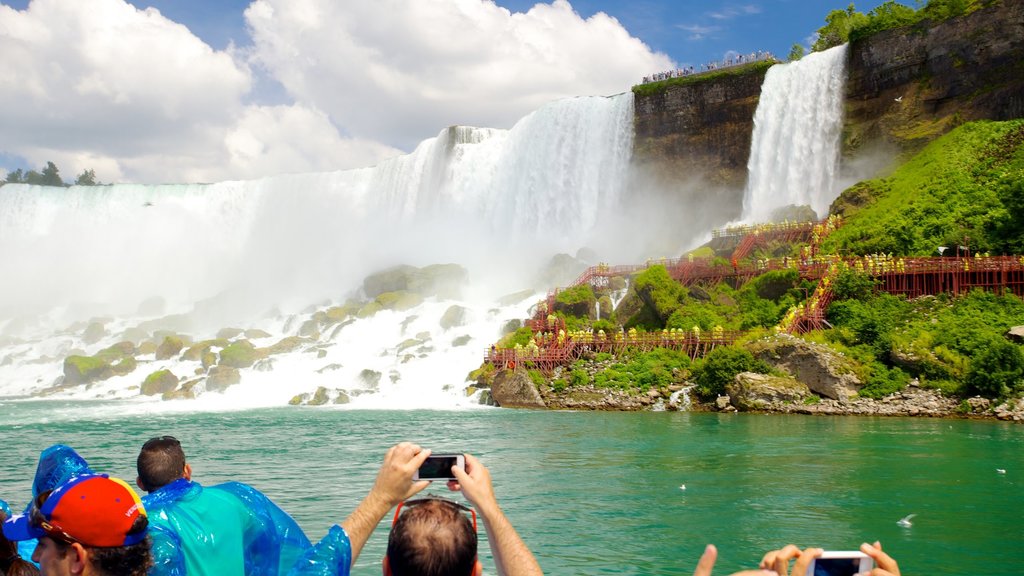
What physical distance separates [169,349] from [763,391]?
111 feet

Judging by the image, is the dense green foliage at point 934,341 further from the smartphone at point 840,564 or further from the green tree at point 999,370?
the smartphone at point 840,564

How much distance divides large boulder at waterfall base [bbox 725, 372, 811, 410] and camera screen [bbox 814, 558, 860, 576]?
2490 centimetres

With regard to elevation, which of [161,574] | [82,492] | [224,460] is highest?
[82,492]

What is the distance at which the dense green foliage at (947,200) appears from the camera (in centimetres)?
3256

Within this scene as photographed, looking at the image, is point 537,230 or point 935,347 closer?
point 935,347

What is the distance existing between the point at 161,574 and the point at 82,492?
515mm

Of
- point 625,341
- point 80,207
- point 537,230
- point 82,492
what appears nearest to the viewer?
point 82,492

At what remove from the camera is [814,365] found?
26.8m

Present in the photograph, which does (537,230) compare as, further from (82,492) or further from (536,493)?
(82,492)

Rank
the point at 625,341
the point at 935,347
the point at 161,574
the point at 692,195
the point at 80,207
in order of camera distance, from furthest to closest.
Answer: the point at 80,207
the point at 692,195
the point at 625,341
the point at 935,347
the point at 161,574

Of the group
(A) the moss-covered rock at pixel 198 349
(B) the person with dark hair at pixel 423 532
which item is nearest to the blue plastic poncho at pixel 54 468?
(B) the person with dark hair at pixel 423 532

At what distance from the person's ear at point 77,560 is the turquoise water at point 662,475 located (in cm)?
633

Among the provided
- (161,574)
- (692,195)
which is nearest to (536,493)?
(161,574)

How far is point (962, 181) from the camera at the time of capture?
36531mm
